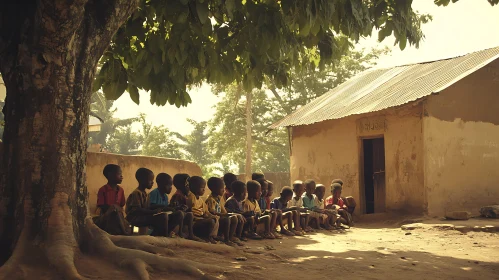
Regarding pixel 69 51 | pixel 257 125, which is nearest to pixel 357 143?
pixel 69 51

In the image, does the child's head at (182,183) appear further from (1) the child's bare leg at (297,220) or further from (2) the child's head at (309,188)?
(2) the child's head at (309,188)

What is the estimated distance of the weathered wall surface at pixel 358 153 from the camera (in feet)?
39.7

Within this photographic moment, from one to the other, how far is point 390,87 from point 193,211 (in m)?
8.57

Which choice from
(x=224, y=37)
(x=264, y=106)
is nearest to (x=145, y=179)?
(x=224, y=37)

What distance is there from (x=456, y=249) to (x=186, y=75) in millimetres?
4368

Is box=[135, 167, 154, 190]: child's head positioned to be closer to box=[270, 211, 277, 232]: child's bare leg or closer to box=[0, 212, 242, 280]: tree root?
box=[0, 212, 242, 280]: tree root

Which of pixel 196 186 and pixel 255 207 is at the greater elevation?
pixel 196 186

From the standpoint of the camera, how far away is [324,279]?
502cm

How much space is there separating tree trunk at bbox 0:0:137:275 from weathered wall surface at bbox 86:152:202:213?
418 cm

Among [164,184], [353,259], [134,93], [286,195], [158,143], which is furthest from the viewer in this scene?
[158,143]

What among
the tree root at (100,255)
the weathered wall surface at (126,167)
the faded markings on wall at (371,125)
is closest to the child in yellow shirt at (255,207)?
the weathered wall surface at (126,167)

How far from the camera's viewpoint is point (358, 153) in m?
13.4

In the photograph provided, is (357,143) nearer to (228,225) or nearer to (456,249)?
(456,249)

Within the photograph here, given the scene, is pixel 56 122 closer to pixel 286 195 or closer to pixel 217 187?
pixel 217 187
